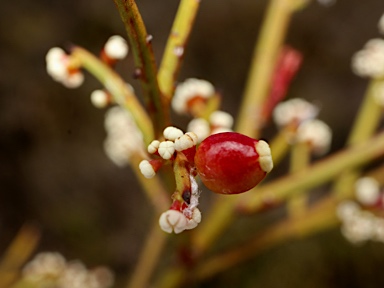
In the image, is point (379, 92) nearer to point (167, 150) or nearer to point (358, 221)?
point (358, 221)

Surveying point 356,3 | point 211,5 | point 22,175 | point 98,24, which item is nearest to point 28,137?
point 22,175

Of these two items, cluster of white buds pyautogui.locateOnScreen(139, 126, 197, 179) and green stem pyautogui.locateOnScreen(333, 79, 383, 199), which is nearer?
cluster of white buds pyautogui.locateOnScreen(139, 126, 197, 179)

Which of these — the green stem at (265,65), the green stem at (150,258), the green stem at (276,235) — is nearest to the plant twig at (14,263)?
the green stem at (150,258)

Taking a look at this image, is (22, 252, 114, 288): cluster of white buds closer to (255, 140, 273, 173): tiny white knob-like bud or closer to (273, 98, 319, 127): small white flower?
(273, 98, 319, 127): small white flower

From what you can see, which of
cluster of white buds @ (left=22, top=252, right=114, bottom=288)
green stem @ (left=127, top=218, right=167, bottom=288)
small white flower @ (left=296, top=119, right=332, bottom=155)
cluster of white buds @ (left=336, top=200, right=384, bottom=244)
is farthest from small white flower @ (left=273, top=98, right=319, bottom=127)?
cluster of white buds @ (left=22, top=252, right=114, bottom=288)

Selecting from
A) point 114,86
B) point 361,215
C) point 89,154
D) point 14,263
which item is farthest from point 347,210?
point 89,154

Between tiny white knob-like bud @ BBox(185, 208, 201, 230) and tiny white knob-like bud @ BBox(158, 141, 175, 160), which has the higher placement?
tiny white knob-like bud @ BBox(158, 141, 175, 160)

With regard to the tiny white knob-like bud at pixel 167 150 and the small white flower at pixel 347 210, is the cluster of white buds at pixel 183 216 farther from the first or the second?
the small white flower at pixel 347 210

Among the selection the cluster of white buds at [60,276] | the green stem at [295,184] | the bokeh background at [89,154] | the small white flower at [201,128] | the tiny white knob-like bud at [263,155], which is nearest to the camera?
the tiny white knob-like bud at [263,155]
